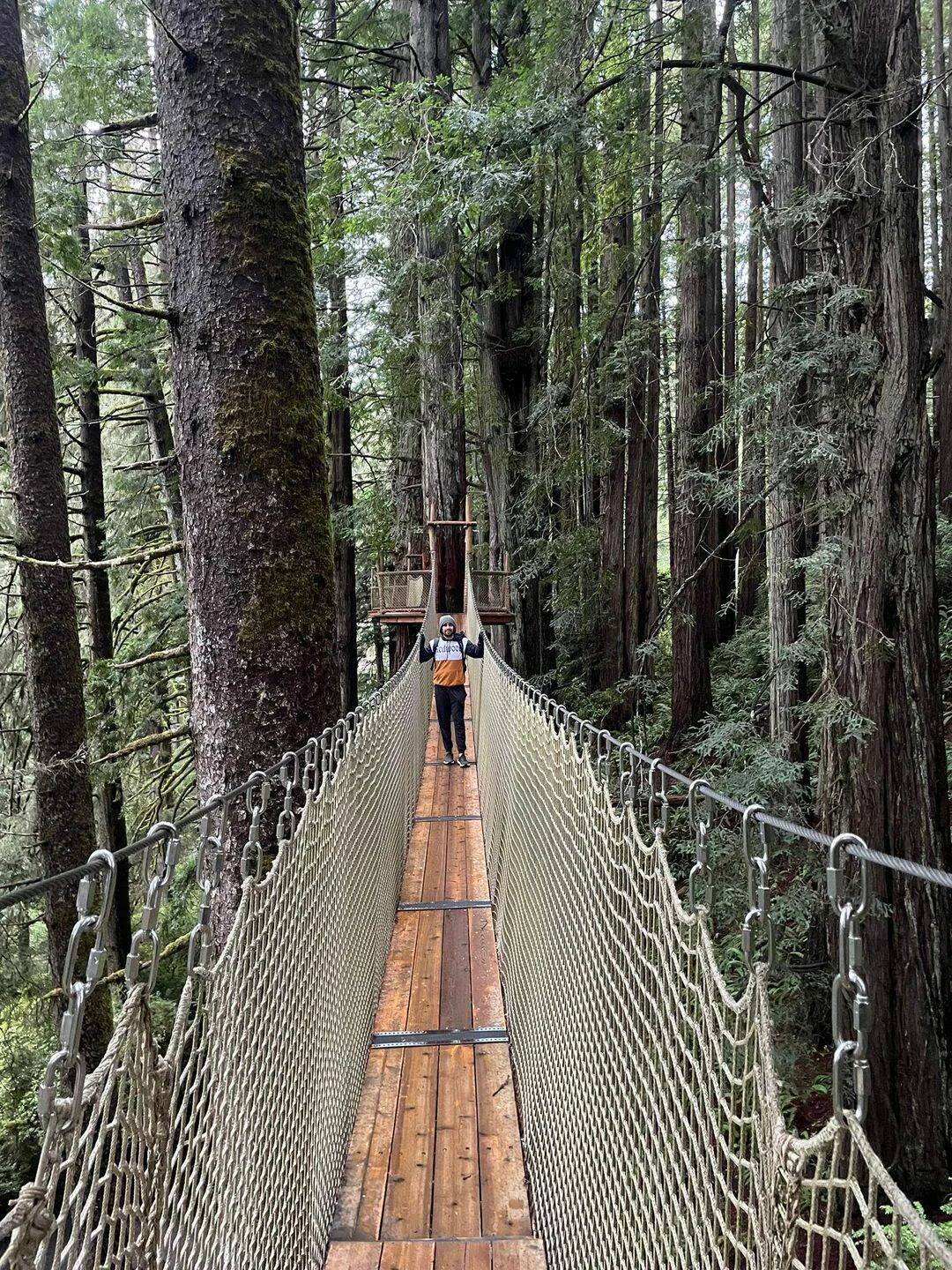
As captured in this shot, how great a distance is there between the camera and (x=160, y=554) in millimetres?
4258

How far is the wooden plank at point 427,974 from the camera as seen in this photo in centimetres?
291

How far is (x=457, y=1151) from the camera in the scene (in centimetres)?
224

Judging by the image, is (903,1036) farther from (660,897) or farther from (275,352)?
(275,352)

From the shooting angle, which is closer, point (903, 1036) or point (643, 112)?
point (903, 1036)

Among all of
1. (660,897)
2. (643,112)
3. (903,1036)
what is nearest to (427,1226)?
(660,897)

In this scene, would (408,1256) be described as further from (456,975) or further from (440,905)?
(440,905)

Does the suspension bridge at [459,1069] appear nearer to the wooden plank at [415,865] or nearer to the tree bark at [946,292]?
the wooden plank at [415,865]

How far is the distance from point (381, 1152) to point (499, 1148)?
1.02ft

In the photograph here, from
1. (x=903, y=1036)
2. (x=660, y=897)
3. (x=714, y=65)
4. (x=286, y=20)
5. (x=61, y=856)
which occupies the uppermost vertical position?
(x=714, y=65)

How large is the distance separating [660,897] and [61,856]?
4.36 metres

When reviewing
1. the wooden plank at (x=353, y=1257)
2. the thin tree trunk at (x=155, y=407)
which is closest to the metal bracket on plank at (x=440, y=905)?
the wooden plank at (x=353, y=1257)

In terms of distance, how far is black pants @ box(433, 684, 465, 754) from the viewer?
6266 millimetres

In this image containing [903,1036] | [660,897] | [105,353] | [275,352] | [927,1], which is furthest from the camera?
[927,1]

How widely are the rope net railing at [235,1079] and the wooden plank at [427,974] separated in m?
0.25
